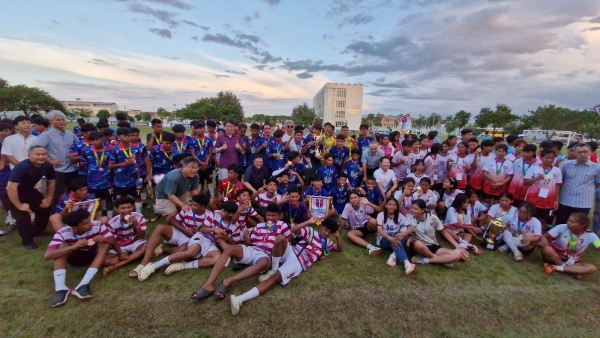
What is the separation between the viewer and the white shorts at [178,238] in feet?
14.0

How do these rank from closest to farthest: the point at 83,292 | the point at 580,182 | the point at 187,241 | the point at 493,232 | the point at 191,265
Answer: the point at 83,292, the point at 191,265, the point at 187,241, the point at 580,182, the point at 493,232

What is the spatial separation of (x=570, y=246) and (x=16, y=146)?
390 inches

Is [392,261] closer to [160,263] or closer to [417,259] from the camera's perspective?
[417,259]

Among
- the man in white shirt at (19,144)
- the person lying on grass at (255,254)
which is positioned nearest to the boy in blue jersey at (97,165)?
the man in white shirt at (19,144)

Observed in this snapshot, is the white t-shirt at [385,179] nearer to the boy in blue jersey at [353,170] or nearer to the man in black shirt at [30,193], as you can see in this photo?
the boy in blue jersey at [353,170]

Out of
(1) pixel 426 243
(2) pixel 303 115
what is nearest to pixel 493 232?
(1) pixel 426 243

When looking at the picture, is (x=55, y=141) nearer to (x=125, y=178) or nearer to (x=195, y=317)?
(x=125, y=178)

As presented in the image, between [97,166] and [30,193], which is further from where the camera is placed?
[97,166]

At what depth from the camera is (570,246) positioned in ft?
14.0

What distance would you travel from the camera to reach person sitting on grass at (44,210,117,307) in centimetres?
325

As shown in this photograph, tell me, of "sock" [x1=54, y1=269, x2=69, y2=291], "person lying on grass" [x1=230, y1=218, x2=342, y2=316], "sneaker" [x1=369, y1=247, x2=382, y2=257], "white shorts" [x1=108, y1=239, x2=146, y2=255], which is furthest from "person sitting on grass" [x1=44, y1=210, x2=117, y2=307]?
"sneaker" [x1=369, y1=247, x2=382, y2=257]

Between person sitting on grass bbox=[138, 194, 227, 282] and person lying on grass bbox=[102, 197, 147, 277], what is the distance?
0.79 ft

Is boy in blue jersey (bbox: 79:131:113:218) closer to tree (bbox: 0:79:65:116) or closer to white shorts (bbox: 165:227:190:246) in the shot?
white shorts (bbox: 165:227:190:246)

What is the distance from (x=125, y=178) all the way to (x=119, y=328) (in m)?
3.28
